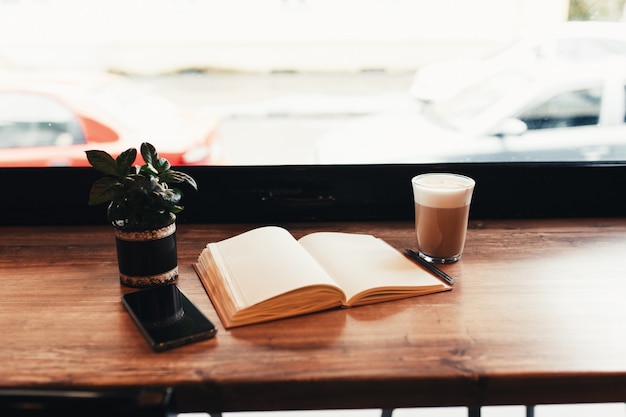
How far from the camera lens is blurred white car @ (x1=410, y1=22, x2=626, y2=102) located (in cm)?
133

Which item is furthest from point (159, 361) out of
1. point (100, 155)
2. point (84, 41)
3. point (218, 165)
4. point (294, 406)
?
point (84, 41)

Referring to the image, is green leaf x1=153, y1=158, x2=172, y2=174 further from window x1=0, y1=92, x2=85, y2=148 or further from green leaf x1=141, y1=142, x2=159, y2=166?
window x1=0, y1=92, x2=85, y2=148

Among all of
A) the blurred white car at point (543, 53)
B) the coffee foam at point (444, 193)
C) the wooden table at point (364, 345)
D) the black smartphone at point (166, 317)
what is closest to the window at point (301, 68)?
the blurred white car at point (543, 53)

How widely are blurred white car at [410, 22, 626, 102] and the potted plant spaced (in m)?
0.68

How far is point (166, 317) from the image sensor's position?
855 mm

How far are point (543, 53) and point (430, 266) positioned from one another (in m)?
0.66

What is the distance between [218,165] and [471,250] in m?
0.61

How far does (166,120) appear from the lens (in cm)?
138

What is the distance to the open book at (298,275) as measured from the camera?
866 millimetres

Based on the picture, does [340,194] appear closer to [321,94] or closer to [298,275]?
[321,94]

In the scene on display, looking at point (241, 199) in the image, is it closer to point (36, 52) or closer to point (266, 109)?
point (266, 109)

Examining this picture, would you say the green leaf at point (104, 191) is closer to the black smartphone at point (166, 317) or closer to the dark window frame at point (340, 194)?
the black smartphone at point (166, 317)

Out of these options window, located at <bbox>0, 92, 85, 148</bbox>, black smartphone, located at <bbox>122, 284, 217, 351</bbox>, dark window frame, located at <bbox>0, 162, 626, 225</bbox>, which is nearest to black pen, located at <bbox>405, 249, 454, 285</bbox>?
dark window frame, located at <bbox>0, 162, 626, 225</bbox>

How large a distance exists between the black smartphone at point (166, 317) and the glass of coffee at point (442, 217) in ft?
1.50
